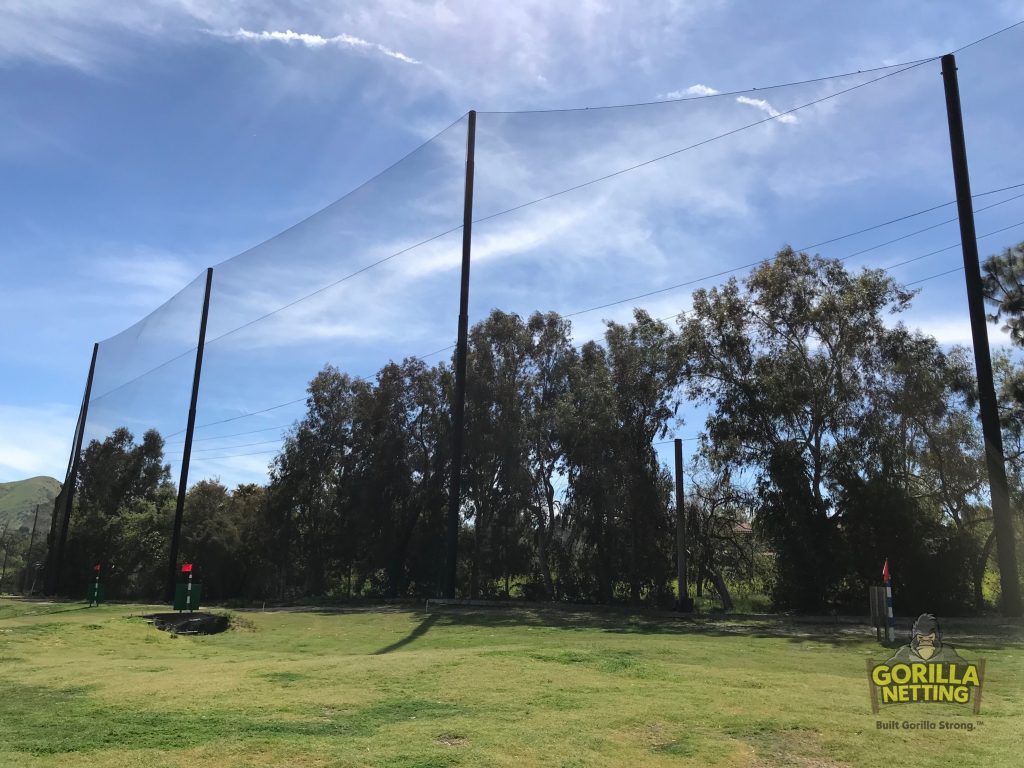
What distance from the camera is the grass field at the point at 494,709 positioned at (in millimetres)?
4352

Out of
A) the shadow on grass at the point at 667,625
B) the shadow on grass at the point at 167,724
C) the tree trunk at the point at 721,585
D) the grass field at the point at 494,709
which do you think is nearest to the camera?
the grass field at the point at 494,709

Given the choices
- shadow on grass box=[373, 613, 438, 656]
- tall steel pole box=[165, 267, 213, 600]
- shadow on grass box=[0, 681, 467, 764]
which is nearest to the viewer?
shadow on grass box=[0, 681, 467, 764]

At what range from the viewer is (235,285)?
26266mm

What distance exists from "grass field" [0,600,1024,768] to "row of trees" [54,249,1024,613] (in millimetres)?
8781

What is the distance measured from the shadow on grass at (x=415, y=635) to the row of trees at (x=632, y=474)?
9.75 m

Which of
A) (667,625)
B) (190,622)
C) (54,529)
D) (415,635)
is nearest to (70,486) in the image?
(54,529)

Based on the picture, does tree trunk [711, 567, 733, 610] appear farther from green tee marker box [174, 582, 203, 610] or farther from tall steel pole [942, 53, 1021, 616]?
green tee marker box [174, 582, 203, 610]

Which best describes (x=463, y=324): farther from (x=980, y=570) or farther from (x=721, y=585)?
(x=980, y=570)

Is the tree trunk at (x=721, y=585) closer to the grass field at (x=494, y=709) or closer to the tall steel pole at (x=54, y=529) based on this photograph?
the grass field at (x=494, y=709)

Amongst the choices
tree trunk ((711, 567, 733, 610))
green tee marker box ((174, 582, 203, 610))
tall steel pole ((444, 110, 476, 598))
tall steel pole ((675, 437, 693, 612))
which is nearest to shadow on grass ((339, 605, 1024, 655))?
tall steel pole ((675, 437, 693, 612))

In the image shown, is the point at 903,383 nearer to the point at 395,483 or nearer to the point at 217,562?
the point at 395,483

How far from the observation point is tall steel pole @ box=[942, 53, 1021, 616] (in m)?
12.5

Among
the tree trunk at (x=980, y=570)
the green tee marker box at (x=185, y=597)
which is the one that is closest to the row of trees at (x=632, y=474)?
the tree trunk at (x=980, y=570)

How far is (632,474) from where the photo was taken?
2417 cm
